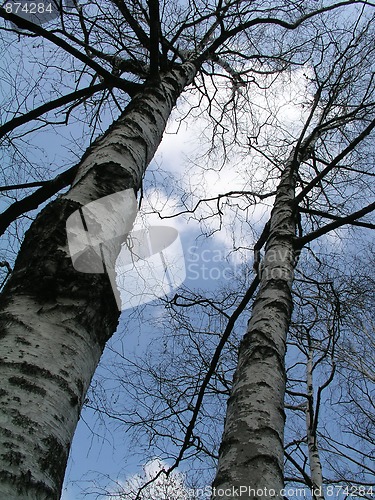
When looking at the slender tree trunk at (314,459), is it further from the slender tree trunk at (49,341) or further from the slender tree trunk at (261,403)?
the slender tree trunk at (49,341)

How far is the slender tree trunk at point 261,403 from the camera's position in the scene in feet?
4.26

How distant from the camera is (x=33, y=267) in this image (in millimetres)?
1092

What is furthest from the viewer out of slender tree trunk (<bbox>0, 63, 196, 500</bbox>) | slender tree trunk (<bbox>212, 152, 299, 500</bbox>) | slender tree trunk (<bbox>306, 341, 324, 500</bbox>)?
slender tree trunk (<bbox>306, 341, 324, 500</bbox>)

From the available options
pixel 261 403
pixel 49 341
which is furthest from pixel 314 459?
pixel 49 341

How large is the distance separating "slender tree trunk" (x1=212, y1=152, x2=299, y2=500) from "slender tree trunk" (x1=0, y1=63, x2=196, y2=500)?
0.63 meters

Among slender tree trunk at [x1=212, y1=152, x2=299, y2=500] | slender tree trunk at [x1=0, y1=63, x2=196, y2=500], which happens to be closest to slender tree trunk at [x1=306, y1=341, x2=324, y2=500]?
slender tree trunk at [x1=212, y1=152, x2=299, y2=500]

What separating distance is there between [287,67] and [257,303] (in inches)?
137

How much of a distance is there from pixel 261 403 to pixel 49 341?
0.95 m

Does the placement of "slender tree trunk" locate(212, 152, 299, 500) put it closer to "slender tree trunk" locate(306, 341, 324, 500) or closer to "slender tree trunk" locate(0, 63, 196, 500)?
"slender tree trunk" locate(0, 63, 196, 500)

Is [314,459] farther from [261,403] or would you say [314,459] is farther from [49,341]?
[49,341]

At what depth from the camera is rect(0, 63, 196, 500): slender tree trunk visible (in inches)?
28.7

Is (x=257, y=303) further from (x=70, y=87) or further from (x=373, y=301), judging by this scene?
(x=373, y=301)

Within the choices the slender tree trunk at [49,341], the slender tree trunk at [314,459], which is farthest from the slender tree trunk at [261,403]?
the slender tree trunk at [314,459]

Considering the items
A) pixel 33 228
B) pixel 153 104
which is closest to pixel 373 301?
pixel 153 104
